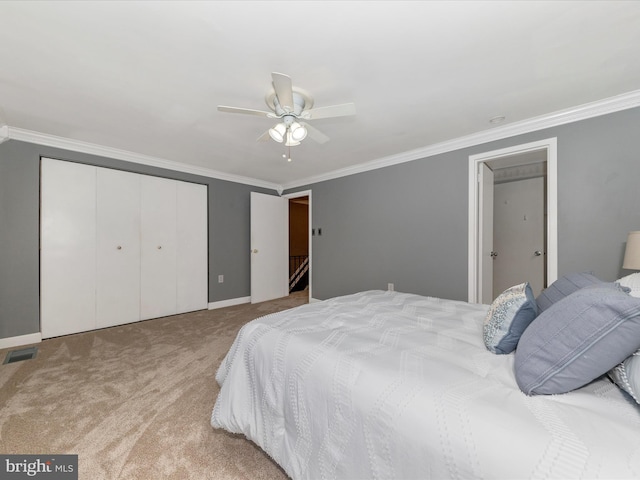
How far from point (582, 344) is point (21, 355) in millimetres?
4353

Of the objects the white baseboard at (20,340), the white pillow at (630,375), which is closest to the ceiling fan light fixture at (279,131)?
the white pillow at (630,375)

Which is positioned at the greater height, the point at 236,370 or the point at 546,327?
the point at 546,327

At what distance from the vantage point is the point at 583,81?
6.56 ft

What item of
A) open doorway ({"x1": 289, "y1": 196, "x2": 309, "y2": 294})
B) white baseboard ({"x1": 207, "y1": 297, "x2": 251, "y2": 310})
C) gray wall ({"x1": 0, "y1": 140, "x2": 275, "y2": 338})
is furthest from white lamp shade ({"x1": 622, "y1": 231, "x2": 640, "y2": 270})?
open doorway ({"x1": 289, "y1": 196, "x2": 309, "y2": 294})

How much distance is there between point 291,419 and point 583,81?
3.07 m

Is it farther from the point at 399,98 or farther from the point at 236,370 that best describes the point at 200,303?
the point at 399,98

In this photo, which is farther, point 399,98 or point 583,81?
point 399,98

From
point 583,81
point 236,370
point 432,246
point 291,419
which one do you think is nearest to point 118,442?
point 236,370

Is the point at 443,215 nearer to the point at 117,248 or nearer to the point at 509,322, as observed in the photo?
the point at 509,322

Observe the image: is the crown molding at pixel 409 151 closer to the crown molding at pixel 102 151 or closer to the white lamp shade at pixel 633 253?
the crown molding at pixel 102 151

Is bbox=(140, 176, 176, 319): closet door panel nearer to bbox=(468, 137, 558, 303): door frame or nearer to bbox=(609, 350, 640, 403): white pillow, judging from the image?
bbox=(468, 137, 558, 303): door frame

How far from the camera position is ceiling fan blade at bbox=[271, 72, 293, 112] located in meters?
1.57

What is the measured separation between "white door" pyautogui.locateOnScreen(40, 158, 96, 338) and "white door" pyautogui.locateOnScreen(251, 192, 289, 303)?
2.23m

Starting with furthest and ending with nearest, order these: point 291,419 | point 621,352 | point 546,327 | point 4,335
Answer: point 4,335 → point 291,419 → point 546,327 → point 621,352
